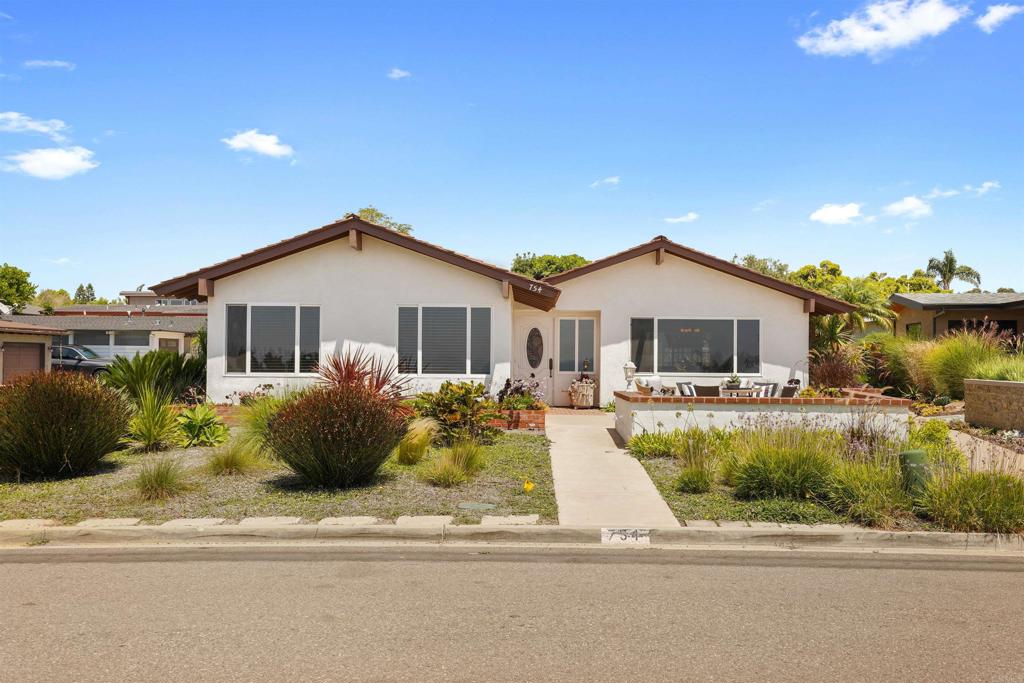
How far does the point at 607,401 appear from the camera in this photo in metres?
18.2

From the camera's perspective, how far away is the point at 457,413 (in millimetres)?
11930

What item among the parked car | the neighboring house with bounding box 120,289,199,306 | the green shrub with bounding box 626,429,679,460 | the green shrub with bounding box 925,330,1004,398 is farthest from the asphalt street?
the neighboring house with bounding box 120,289,199,306

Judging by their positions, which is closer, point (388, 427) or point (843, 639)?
point (843, 639)

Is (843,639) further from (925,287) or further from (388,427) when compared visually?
(925,287)

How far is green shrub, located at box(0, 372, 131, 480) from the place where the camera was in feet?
29.8

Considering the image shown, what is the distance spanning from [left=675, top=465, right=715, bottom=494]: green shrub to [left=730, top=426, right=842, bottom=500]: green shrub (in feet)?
0.99

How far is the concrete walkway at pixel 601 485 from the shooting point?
7.76 meters

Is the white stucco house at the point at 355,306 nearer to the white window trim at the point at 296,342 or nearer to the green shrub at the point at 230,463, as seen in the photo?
the white window trim at the point at 296,342

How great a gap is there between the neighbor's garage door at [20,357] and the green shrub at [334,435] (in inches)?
762

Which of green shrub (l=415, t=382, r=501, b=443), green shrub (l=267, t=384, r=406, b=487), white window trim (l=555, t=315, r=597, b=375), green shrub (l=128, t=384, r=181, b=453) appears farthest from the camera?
white window trim (l=555, t=315, r=597, b=375)

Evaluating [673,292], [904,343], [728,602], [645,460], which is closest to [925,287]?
[904,343]

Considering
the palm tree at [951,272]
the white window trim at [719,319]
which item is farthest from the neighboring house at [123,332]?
the palm tree at [951,272]

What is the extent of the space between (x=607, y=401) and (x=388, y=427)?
1005 cm

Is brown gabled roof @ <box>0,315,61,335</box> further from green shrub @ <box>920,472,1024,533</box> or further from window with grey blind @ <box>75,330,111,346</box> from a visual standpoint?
green shrub @ <box>920,472,1024,533</box>
